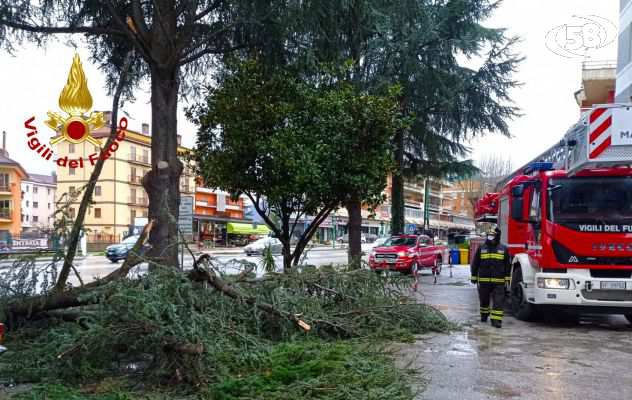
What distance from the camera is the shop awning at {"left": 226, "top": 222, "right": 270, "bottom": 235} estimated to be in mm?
62750

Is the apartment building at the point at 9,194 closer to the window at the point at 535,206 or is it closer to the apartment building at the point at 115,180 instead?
the apartment building at the point at 115,180

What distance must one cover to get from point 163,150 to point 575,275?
7250 mm

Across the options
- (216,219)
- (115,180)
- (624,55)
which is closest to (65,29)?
(624,55)

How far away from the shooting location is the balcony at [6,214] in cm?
6094

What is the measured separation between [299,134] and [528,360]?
7142mm

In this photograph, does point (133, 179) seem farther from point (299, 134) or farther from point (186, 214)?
point (299, 134)

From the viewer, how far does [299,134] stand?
12.5m

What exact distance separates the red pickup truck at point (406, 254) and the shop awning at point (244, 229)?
135ft

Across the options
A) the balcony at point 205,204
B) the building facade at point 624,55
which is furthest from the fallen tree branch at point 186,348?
the balcony at point 205,204

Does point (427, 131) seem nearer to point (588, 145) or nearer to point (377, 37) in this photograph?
point (377, 37)

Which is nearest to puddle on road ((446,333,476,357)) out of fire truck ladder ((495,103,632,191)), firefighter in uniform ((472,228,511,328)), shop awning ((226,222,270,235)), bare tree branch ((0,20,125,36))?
firefighter in uniform ((472,228,511,328))

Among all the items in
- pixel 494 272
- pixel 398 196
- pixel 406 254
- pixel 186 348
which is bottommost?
pixel 406 254

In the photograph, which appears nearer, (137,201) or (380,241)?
(380,241)

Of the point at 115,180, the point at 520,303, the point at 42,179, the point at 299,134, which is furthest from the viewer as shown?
the point at 42,179
